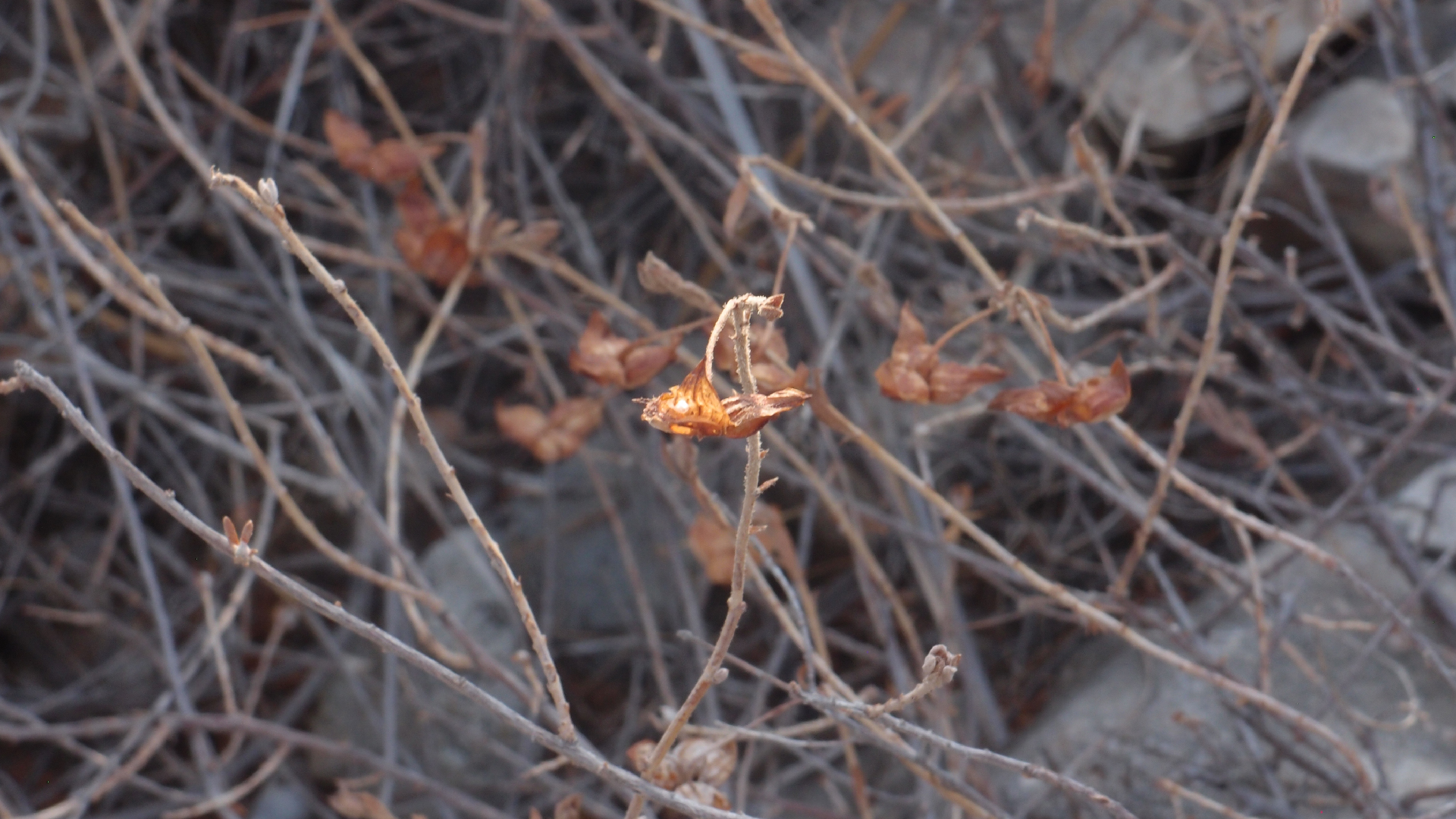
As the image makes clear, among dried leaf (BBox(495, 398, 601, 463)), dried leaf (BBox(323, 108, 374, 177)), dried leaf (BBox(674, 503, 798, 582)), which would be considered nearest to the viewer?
dried leaf (BBox(674, 503, 798, 582))

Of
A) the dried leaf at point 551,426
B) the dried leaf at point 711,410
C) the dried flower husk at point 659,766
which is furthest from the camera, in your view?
the dried leaf at point 551,426

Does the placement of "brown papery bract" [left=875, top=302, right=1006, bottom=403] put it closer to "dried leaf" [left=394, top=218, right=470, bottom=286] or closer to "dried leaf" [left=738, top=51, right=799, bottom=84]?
"dried leaf" [left=738, top=51, right=799, bottom=84]

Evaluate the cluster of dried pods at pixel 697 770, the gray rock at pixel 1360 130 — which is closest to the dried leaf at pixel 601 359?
the cluster of dried pods at pixel 697 770

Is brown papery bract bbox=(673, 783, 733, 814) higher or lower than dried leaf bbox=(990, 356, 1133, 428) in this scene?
lower

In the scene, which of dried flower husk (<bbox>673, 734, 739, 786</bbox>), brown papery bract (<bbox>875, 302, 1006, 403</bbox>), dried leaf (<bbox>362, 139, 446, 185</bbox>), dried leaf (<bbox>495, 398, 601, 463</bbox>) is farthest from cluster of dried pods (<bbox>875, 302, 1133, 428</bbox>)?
dried leaf (<bbox>362, 139, 446, 185</bbox>)

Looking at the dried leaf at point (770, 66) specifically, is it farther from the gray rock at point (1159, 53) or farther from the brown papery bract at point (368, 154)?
the gray rock at point (1159, 53)

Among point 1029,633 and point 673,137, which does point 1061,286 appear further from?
point 673,137

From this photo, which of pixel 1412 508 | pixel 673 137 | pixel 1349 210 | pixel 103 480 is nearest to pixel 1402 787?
pixel 1412 508
